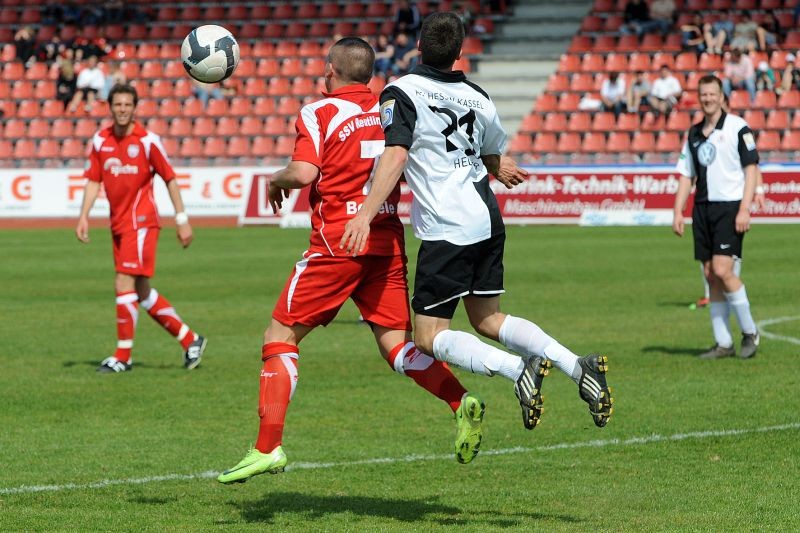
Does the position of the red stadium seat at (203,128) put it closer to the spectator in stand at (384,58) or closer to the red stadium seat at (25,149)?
the red stadium seat at (25,149)

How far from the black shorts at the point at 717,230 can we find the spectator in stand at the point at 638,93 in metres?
21.3

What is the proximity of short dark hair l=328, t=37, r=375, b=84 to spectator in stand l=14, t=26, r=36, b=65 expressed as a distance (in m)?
34.5

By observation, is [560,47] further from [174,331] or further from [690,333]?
[174,331]

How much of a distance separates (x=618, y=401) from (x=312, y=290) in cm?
357

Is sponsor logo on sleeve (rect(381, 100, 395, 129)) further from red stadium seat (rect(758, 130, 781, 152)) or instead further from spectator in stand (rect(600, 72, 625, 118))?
spectator in stand (rect(600, 72, 625, 118))

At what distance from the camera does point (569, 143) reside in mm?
32500

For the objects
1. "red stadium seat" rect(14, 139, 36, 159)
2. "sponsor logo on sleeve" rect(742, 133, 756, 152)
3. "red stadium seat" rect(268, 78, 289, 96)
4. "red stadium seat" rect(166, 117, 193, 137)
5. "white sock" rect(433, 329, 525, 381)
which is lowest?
"red stadium seat" rect(14, 139, 36, 159)

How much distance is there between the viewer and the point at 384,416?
8.80 meters

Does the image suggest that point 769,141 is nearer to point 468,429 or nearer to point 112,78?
point 112,78

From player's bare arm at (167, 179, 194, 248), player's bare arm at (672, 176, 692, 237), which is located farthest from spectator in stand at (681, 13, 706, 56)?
player's bare arm at (167, 179, 194, 248)

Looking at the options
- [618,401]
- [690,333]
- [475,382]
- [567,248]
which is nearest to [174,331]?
[475,382]

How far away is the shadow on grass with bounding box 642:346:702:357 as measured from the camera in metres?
11.6

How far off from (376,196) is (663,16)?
29774 millimetres

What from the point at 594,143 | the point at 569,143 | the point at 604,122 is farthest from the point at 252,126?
the point at 604,122
